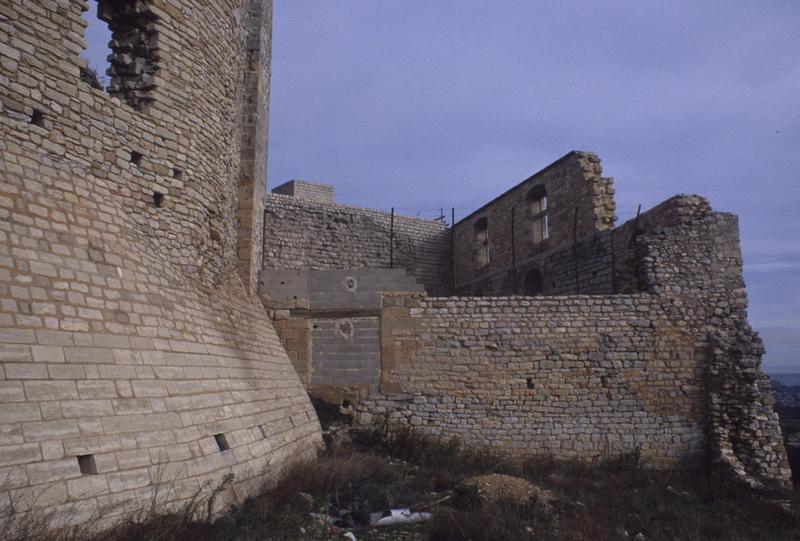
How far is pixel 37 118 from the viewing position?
219 inches

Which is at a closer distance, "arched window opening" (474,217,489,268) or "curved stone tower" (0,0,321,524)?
"curved stone tower" (0,0,321,524)

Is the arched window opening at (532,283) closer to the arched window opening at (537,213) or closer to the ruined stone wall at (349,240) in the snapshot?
the arched window opening at (537,213)

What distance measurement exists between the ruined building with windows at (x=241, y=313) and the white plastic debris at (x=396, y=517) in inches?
54.4

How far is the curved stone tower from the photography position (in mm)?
4406

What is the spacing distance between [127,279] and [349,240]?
→ 1183cm

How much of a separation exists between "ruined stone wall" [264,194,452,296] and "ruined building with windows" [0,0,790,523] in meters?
0.14

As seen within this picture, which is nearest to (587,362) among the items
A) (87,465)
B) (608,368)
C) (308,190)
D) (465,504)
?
(608,368)

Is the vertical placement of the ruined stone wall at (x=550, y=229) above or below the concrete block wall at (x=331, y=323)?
above

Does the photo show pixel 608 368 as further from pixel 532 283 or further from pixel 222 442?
pixel 222 442

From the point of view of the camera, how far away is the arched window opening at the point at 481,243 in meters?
19.0

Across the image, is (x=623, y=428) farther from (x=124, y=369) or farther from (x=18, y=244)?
(x=18, y=244)

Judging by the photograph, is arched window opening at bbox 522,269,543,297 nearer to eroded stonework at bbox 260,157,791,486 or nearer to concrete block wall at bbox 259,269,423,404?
eroded stonework at bbox 260,157,791,486

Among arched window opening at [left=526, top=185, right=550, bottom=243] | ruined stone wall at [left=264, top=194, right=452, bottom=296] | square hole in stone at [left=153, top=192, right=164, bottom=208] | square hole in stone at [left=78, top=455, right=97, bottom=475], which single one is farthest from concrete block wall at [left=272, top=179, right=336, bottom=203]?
square hole in stone at [left=78, top=455, right=97, bottom=475]

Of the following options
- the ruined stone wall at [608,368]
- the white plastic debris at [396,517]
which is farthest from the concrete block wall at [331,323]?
the white plastic debris at [396,517]
